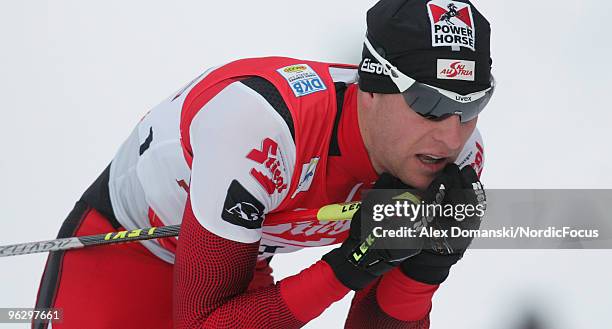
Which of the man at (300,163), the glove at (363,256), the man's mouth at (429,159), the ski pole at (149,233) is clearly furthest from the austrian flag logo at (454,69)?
the ski pole at (149,233)

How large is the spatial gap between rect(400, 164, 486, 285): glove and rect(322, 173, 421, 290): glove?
0.08m

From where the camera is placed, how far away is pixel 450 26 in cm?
232

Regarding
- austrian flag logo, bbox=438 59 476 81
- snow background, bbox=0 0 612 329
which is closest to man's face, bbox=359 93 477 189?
austrian flag logo, bbox=438 59 476 81

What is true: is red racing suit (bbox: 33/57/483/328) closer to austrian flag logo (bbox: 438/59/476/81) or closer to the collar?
the collar

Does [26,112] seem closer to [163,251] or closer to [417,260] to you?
[163,251]

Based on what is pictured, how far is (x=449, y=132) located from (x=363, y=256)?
39cm

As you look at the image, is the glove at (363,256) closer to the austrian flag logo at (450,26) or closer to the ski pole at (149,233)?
the ski pole at (149,233)

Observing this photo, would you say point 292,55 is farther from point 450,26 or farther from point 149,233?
point 450,26

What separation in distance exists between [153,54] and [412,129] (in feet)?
7.72

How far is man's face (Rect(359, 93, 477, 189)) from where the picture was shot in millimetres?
2371

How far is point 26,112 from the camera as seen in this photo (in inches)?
174

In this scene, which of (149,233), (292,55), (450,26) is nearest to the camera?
(450,26)

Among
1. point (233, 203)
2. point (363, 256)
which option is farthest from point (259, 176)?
point (363, 256)

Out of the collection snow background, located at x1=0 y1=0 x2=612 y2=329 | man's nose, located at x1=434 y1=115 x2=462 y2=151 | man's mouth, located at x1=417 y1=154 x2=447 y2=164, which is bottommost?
snow background, located at x1=0 y1=0 x2=612 y2=329
